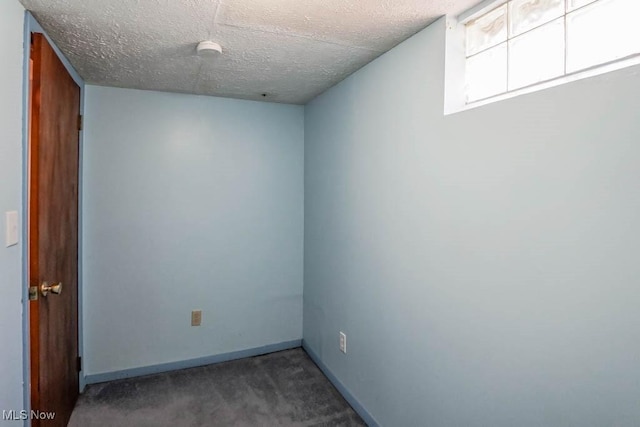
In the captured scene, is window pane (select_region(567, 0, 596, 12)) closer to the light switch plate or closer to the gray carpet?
the light switch plate

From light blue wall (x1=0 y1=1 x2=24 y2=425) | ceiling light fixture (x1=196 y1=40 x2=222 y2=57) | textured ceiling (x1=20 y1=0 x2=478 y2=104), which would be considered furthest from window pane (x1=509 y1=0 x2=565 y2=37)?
light blue wall (x1=0 y1=1 x2=24 y2=425)

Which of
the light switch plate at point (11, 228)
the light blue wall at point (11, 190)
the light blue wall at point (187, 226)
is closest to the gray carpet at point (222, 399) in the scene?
the light blue wall at point (187, 226)

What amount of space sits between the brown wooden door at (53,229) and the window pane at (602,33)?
2.08 m

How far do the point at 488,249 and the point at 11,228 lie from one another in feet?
5.95

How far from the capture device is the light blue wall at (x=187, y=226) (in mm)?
2492

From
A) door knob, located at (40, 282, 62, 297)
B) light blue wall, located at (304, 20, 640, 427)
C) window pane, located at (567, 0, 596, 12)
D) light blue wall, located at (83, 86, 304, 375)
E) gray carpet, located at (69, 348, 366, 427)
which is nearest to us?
light blue wall, located at (304, 20, 640, 427)

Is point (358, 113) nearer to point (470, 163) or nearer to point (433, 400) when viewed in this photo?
point (470, 163)

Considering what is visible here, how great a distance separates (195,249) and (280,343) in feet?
3.67

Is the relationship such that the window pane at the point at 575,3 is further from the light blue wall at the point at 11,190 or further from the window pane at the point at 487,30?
the light blue wall at the point at 11,190

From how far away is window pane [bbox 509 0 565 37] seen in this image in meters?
1.16

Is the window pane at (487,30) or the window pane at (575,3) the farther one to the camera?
the window pane at (487,30)

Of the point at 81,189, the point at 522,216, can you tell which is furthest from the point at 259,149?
the point at 522,216
